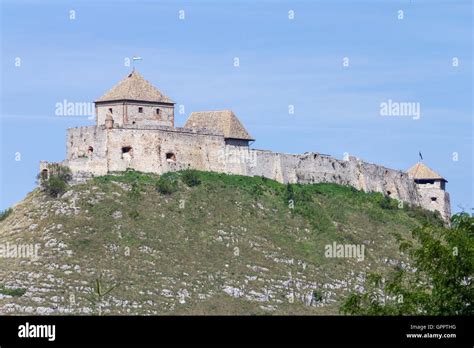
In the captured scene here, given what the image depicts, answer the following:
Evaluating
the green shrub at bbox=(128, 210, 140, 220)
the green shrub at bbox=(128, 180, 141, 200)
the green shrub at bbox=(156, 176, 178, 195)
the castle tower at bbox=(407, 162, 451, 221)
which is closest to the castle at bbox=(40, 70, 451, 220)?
the green shrub at bbox=(156, 176, 178, 195)

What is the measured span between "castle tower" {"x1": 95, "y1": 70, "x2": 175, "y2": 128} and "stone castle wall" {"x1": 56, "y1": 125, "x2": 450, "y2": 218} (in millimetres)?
1398

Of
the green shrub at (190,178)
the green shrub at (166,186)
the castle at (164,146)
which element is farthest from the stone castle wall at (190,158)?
the green shrub at (166,186)

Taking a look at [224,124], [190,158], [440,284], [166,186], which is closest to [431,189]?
[224,124]

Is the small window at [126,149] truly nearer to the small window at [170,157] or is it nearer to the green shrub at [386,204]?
the small window at [170,157]

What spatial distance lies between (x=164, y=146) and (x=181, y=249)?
6.26 m

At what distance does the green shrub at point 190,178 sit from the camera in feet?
243

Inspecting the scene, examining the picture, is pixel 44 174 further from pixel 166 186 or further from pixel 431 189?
pixel 431 189

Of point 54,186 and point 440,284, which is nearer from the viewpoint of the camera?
point 440,284

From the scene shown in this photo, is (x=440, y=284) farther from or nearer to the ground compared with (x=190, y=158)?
nearer to the ground

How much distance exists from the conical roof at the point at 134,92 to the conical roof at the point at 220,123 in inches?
140

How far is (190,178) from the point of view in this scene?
7419 cm

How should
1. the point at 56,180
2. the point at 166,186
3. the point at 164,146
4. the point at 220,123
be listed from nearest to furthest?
the point at 56,180, the point at 166,186, the point at 164,146, the point at 220,123

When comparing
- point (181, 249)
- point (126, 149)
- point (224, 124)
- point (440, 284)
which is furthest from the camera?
point (224, 124)
